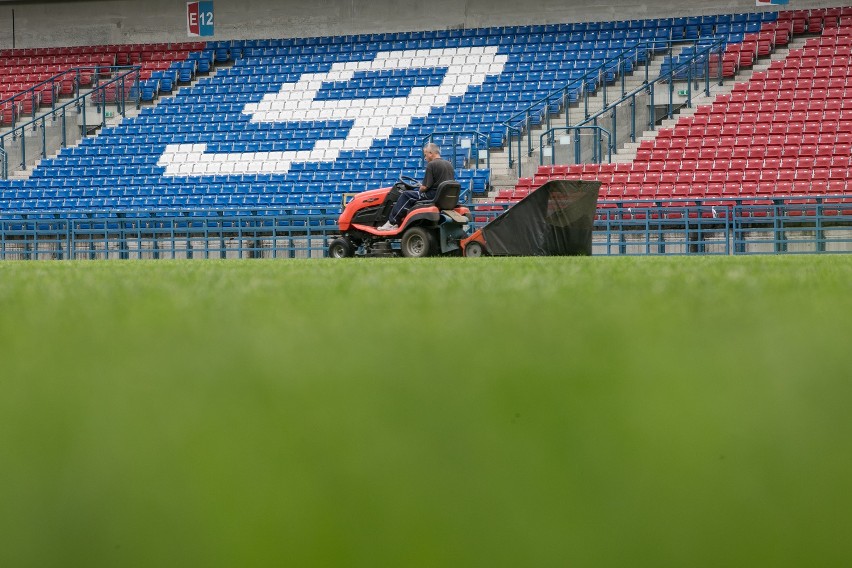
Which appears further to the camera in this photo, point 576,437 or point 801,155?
point 801,155

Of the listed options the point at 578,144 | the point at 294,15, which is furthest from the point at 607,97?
the point at 294,15

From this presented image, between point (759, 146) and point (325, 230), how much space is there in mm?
8324

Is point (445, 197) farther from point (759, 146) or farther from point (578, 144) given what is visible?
point (759, 146)

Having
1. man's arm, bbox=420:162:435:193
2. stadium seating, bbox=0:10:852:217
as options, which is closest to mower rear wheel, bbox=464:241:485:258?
man's arm, bbox=420:162:435:193

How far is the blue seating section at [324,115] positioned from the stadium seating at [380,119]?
0.16ft

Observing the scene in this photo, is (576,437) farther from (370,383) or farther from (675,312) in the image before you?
(675,312)

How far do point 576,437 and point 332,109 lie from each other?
26817 millimetres

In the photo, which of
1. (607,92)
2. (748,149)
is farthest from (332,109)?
(748,149)

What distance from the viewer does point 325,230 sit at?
66.6ft

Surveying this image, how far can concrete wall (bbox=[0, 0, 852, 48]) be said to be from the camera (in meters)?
29.7

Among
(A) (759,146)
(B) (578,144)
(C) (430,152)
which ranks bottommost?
(C) (430,152)

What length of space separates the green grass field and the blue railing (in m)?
16.5

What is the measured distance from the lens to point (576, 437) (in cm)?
72

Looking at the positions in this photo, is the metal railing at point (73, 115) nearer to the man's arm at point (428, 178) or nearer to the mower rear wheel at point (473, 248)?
the man's arm at point (428, 178)
